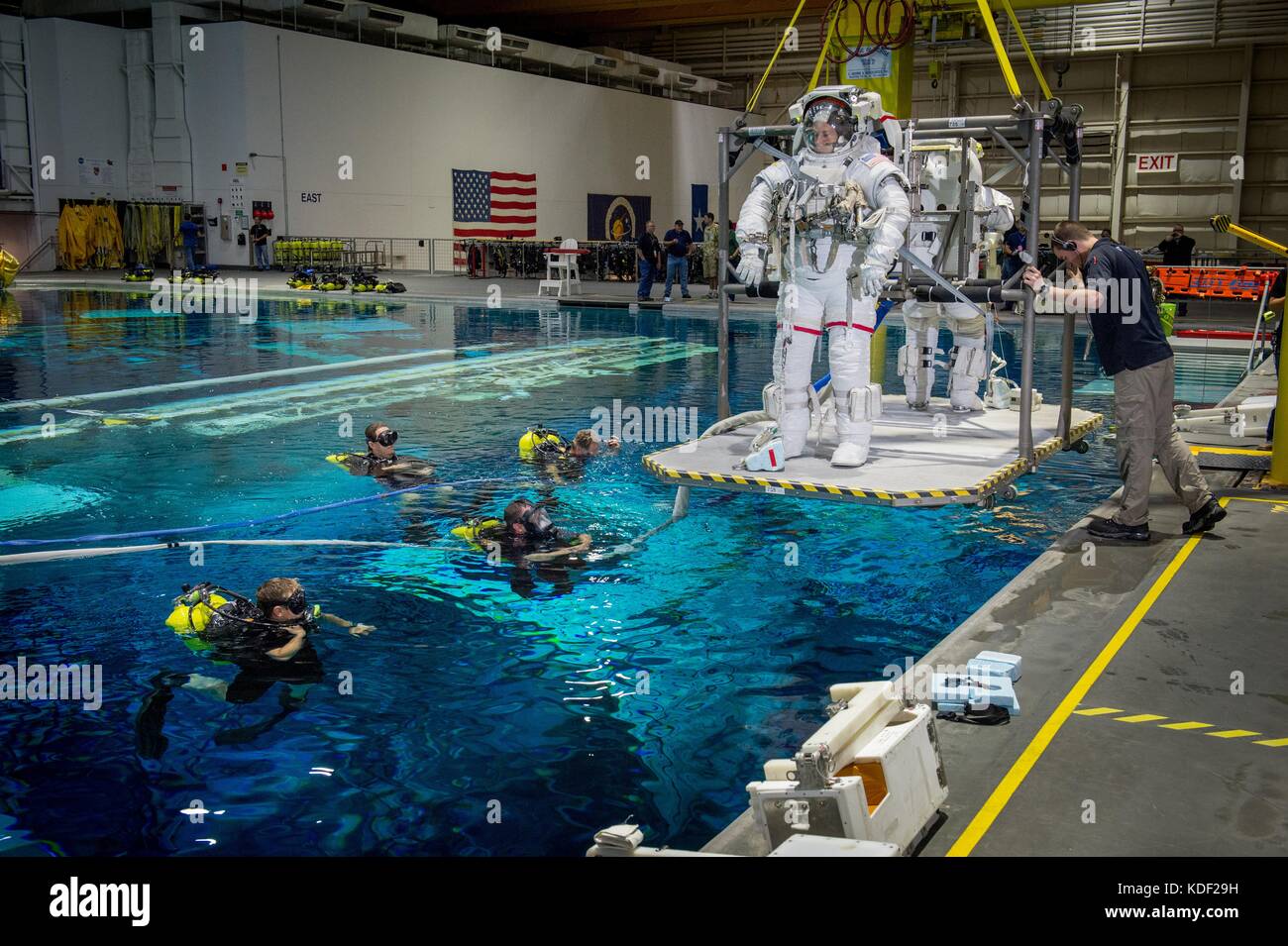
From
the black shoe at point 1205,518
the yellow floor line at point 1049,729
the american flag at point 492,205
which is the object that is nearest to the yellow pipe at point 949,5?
the black shoe at point 1205,518

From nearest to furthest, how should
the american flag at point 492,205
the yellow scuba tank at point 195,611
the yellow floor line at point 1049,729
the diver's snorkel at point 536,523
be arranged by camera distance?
the yellow floor line at point 1049,729 → the yellow scuba tank at point 195,611 → the diver's snorkel at point 536,523 → the american flag at point 492,205

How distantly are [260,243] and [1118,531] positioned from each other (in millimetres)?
31118

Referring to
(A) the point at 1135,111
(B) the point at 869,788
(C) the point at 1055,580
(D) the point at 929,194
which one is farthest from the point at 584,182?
(B) the point at 869,788

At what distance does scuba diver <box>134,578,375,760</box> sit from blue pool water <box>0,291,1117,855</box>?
90 mm

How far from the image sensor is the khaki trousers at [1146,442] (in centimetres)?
723

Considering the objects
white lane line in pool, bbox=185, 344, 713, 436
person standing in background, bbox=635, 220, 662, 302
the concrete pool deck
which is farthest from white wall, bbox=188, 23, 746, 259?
the concrete pool deck

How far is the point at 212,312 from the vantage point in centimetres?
2611

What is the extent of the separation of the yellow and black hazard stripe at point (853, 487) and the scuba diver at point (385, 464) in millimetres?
3091

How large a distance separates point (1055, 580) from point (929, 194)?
160 inches

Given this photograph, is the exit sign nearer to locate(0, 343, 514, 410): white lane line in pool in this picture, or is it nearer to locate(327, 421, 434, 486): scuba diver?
locate(0, 343, 514, 410): white lane line in pool

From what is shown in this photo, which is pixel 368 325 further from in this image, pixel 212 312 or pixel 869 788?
pixel 869 788

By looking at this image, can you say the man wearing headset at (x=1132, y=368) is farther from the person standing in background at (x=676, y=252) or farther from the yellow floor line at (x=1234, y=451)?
the person standing in background at (x=676, y=252)

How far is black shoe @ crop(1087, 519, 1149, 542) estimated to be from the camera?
7340 mm

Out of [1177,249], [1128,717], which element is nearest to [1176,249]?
[1177,249]
